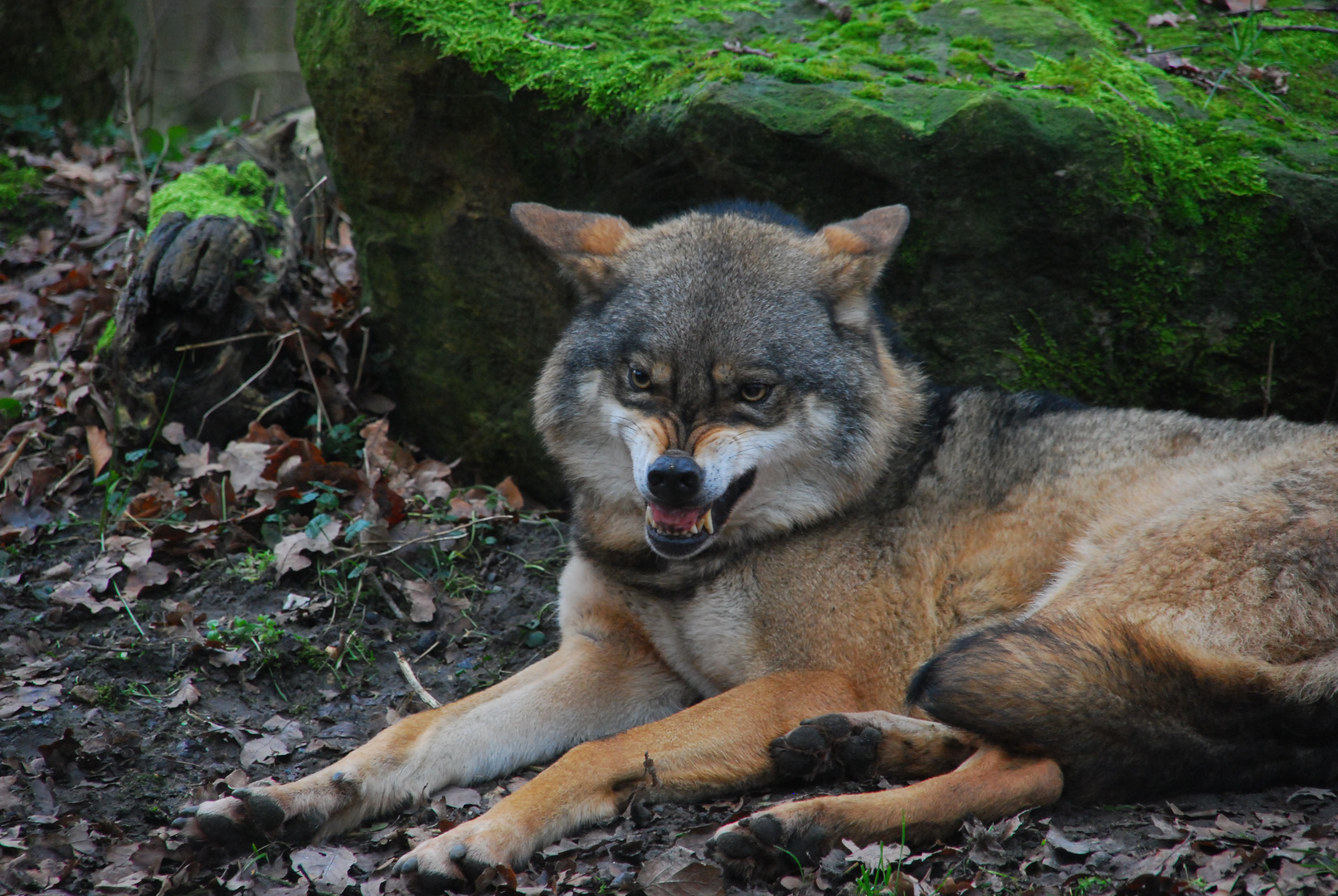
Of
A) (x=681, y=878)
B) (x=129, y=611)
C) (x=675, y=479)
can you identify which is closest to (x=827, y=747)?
(x=681, y=878)

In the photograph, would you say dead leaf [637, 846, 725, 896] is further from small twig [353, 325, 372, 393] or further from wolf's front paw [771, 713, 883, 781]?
small twig [353, 325, 372, 393]

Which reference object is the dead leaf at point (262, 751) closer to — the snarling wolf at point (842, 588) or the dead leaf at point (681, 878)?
the snarling wolf at point (842, 588)

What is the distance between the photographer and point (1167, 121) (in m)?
5.45

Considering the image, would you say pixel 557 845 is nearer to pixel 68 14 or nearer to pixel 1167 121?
pixel 1167 121

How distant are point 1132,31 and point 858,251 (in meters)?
3.21

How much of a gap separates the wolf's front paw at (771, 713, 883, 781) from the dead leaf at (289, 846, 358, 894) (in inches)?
64.6

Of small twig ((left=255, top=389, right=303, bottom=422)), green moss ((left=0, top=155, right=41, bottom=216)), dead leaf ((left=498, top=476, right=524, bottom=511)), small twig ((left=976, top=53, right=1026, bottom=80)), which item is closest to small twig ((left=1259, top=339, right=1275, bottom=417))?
small twig ((left=976, top=53, right=1026, bottom=80))

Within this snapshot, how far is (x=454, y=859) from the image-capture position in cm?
345

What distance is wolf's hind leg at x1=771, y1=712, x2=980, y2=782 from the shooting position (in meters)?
3.85

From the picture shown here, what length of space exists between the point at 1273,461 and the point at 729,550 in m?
2.30

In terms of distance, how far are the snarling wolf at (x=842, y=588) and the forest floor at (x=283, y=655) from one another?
0.51 ft

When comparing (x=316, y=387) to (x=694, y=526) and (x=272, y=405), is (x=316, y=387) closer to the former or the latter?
(x=272, y=405)

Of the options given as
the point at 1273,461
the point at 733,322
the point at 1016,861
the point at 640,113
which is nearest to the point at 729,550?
the point at 733,322

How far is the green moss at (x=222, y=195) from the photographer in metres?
6.72
